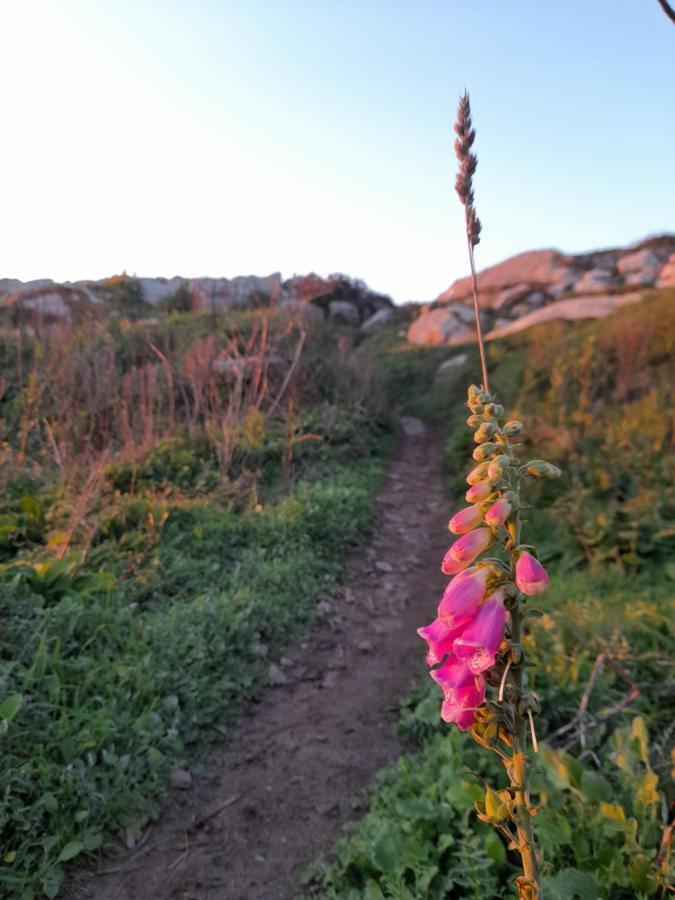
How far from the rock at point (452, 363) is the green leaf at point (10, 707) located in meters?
11.7

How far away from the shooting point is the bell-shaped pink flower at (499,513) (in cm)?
108

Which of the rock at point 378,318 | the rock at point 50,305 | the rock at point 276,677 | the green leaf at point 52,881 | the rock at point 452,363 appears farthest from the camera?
the rock at point 378,318

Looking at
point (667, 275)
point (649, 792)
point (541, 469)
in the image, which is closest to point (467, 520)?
point (541, 469)

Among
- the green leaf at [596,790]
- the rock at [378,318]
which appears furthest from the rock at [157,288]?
the green leaf at [596,790]

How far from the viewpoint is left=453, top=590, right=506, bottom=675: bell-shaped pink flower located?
1.03 metres

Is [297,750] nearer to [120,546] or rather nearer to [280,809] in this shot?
[280,809]

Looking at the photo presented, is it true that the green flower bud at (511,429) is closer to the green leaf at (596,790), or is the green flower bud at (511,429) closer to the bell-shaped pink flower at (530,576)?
the bell-shaped pink flower at (530,576)

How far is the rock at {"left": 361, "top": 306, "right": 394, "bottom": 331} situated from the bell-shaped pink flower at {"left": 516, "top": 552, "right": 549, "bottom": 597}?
21316mm

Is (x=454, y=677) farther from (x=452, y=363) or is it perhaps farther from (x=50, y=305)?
(x=452, y=363)

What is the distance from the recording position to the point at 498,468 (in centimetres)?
110

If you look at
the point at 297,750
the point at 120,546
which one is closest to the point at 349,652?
the point at 297,750

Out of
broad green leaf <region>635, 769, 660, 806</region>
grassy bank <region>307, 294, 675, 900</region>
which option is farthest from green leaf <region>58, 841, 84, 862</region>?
broad green leaf <region>635, 769, 660, 806</region>

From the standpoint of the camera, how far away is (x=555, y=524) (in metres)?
5.62

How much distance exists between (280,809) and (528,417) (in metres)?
5.42
